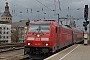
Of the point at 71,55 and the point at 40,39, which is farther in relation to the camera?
the point at 71,55

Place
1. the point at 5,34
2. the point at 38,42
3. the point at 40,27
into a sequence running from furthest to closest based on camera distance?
the point at 5,34 < the point at 40,27 < the point at 38,42

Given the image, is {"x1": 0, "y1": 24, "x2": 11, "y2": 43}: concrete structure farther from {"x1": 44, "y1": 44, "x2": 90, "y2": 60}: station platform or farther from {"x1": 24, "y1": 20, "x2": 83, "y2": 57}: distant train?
{"x1": 24, "y1": 20, "x2": 83, "y2": 57}: distant train

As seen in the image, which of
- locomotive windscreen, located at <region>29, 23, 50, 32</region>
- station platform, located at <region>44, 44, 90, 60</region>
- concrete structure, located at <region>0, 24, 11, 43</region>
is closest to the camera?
station platform, located at <region>44, 44, 90, 60</region>

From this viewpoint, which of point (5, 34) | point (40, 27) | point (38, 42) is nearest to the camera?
point (38, 42)

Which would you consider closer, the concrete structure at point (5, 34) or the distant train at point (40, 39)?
the distant train at point (40, 39)

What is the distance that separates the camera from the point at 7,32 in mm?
111375

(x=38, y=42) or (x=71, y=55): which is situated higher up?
(x=38, y=42)

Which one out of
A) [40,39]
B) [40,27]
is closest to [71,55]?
[40,39]

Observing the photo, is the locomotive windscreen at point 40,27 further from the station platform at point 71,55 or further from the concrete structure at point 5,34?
the concrete structure at point 5,34

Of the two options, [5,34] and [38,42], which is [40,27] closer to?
[38,42]

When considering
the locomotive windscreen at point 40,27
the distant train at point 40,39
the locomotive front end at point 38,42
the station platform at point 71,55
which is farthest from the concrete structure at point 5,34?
the locomotive front end at point 38,42

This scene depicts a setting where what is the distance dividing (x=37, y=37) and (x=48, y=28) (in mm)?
1289

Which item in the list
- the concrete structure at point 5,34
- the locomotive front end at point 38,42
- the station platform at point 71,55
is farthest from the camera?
the concrete structure at point 5,34

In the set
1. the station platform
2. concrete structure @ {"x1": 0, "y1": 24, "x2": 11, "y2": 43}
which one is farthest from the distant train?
concrete structure @ {"x1": 0, "y1": 24, "x2": 11, "y2": 43}
